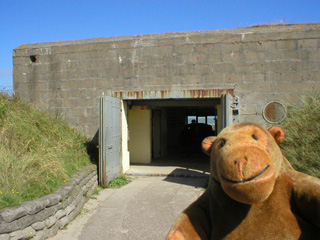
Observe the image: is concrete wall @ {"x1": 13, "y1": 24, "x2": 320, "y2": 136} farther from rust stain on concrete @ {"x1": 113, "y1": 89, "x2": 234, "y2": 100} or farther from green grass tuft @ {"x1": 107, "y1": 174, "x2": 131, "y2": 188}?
green grass tuft @ {"x1": 107, "y1": 174, "x2": 131, "y2": 188}

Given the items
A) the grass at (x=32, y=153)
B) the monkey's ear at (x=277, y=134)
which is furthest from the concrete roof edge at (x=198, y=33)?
the monkey's ear at (x=277, y=134)

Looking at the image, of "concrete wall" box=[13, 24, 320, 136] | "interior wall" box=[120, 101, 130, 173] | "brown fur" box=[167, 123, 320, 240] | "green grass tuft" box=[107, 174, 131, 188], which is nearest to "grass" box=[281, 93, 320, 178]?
"concrete wall" box=[13, 24, 320, 136]

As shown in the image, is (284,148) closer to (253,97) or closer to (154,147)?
(253,97)

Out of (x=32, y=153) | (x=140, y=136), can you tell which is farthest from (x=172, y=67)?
(x=32, y=153)

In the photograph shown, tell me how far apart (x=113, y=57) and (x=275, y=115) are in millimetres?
4384

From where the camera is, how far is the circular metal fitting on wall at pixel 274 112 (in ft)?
22.9

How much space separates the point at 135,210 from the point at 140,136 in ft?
16.9

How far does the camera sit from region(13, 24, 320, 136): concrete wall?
23.1ft

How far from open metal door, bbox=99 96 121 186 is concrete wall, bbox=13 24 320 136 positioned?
786 millimetres

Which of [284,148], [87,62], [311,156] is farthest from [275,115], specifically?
[87,62]

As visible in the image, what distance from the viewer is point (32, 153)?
5.70 meters

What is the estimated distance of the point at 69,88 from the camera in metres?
8.41

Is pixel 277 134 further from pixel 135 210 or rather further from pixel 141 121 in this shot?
pixel 141 121

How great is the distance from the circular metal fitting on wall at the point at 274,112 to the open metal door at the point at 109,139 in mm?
3661
